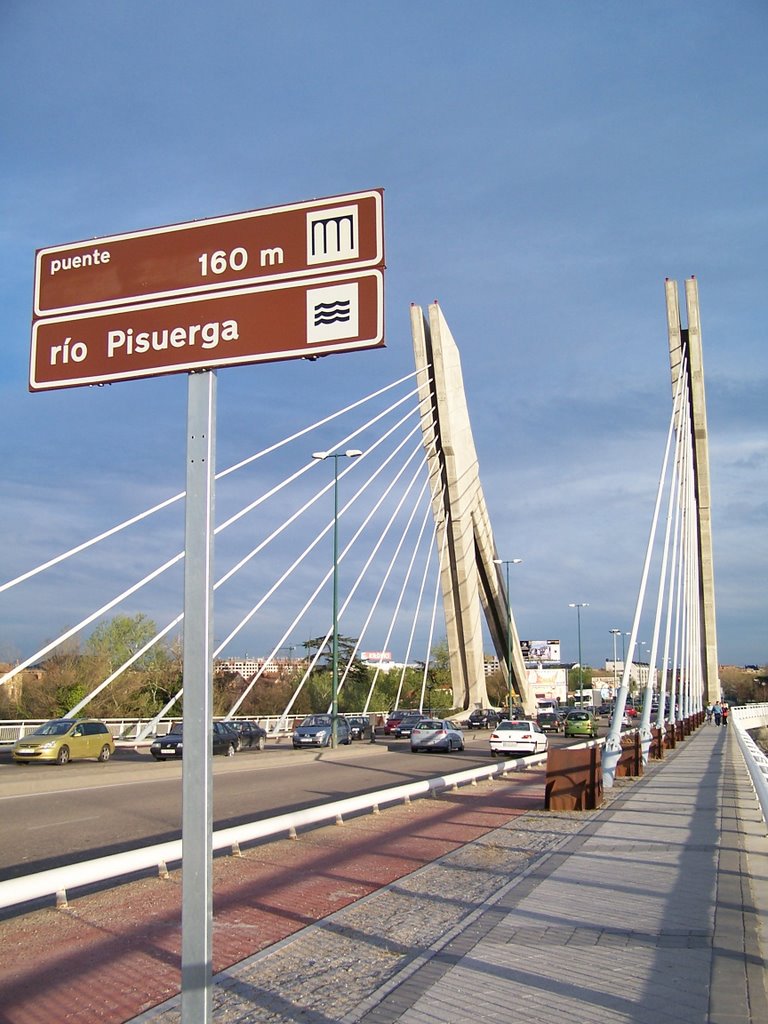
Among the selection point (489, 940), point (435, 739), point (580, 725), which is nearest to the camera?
point (489, 940)

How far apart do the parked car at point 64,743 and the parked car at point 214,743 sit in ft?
4.85

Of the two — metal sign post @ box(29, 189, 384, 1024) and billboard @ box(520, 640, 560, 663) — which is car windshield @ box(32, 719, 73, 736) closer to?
metal sign post @ box(29, 189, 384, 1024)

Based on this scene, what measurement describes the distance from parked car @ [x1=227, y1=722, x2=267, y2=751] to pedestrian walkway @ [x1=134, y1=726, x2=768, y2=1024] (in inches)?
941

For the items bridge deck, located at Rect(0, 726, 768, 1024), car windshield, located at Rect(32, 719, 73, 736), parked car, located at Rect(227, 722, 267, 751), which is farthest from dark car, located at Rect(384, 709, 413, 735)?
bridge deck, located at Rect(0, 726, 768, 1024)

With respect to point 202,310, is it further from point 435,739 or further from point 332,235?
point 435,739

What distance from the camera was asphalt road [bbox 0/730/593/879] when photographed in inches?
478

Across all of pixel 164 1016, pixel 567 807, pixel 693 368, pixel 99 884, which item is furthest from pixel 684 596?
pixel 164 1016

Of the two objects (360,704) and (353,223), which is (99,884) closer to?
(353,223)

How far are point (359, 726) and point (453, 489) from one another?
48.0 ft

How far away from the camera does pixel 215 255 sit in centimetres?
420

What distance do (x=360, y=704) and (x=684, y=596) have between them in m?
30.2

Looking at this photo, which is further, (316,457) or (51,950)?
(316,457)

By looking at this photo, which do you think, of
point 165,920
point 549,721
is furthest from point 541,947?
point 549,721

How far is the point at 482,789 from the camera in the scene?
67.1 feet
